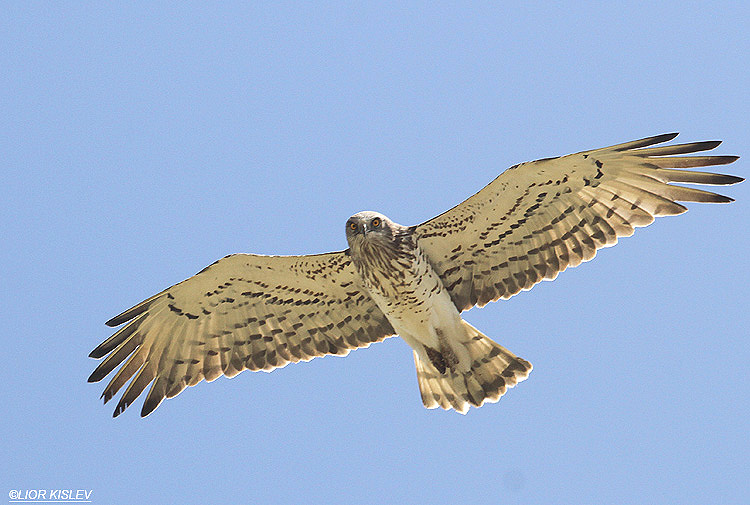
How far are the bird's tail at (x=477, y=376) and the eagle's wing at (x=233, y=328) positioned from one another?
2.69ft

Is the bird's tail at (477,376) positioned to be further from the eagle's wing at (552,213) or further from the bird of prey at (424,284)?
the eagle's wing at (552,213)

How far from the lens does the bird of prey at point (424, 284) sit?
9.83 meters

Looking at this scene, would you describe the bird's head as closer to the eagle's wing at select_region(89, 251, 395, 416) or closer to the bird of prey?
the bird of prey

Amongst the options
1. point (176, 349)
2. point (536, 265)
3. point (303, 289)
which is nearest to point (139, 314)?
point (176, 349)

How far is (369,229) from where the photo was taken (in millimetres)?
9797

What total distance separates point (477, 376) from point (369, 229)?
78.9 inches

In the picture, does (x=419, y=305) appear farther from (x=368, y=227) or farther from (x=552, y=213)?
(x=552, y=213)

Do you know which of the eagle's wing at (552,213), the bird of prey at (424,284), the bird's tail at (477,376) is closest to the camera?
the eagle's wing at (552,213)

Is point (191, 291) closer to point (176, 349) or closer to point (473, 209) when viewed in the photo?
point (176, 349)

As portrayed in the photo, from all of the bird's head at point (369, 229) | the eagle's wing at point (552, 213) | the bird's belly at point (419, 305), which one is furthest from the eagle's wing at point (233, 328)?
the eagle's wing at point (552, 213)

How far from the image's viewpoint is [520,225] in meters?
10.3

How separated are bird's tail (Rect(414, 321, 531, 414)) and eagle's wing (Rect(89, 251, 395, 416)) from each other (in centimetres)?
82

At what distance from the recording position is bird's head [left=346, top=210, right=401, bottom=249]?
9.77 metres

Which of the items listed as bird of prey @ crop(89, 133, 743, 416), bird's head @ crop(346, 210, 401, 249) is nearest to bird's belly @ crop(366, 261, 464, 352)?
bird of prey @ crop(89, 133, 743, 416)
